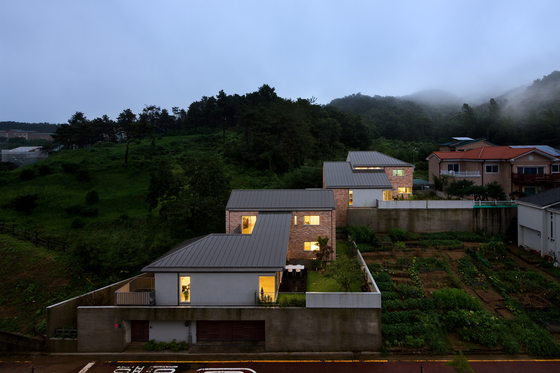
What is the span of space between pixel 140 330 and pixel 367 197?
69.8 ft

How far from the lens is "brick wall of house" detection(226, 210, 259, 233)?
22641 mm

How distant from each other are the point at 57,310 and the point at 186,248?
690 centimetres

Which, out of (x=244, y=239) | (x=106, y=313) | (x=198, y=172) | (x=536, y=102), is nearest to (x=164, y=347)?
(x=106, y=313)

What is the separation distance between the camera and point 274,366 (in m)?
13.8

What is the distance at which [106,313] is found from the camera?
15.4 metres

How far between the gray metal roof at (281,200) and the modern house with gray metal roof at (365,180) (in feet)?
19.6

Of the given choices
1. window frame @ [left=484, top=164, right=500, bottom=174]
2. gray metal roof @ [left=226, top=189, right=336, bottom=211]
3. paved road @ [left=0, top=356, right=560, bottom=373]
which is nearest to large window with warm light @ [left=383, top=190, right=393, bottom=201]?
gray metal roof @ [left=226, top=189, right=336, bottom=211]

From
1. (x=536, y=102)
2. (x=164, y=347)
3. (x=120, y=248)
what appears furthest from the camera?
(x=536, y=102)

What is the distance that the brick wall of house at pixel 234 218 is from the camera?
22641 mm

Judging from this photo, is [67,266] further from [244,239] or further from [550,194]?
[550,194]

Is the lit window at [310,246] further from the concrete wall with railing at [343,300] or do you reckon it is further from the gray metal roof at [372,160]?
the gray metal roof at [372,160]

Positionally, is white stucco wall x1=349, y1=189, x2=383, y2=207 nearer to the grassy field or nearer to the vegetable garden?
the vegetable garden

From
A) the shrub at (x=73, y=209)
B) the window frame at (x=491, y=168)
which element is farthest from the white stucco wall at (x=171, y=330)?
the window frame at (x=491, y=168)

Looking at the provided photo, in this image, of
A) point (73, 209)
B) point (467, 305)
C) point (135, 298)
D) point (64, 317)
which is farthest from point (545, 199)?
point (73, 209)
